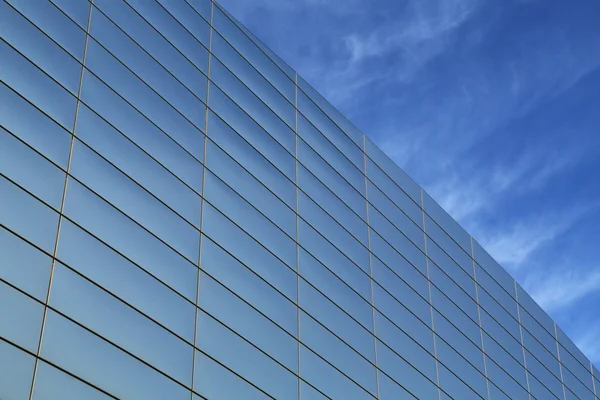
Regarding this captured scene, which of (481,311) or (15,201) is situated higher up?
(481,311)

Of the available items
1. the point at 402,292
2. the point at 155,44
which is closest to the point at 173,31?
the point at 155,44

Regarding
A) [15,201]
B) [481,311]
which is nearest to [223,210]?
[15,201]

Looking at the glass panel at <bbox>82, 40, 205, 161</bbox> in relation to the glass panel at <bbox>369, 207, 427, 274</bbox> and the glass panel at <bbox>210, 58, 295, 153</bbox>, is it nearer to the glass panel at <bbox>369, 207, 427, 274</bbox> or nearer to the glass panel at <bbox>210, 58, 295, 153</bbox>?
the glass panel at <bbox>210, 58, 295, 153</bbox>

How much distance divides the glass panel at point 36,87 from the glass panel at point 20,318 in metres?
5.20

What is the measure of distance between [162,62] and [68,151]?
681 cm

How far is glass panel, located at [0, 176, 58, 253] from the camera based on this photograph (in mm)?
20500

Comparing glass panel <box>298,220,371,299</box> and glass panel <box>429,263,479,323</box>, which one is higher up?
glass panel <box>429,263,479,323</box>

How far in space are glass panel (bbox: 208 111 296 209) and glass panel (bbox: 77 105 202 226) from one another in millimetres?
2964

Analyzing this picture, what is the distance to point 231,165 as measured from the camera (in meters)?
29.1

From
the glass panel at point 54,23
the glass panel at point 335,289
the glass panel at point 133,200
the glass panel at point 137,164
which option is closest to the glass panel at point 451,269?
the glass panel at point 335,289

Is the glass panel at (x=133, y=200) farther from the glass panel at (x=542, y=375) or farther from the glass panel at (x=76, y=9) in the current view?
the glass panel at (x=542, y=375)

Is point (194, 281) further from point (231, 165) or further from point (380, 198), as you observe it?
point (380, 198)

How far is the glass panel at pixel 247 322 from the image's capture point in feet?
82.0

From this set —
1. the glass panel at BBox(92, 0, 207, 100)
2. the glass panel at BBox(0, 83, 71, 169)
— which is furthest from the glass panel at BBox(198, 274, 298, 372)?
the glass panel at BBox(92, 0, 207, 100)
